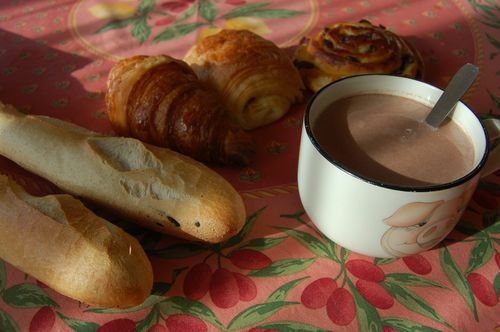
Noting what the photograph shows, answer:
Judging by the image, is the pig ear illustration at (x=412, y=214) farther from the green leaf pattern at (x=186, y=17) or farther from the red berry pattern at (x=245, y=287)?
the green leaf pattern at (x=186, y=17)

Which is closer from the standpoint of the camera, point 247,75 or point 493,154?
point 493,154

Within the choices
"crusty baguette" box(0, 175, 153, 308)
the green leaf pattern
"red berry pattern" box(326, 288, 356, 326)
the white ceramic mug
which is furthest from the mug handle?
the green leaf pattern

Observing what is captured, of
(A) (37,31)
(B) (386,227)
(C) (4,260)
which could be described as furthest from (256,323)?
(A) (37,31)

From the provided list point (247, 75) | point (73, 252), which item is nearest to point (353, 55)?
point (247, 75)

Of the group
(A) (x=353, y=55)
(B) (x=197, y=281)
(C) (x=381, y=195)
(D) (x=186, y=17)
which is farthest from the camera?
(D) (x=186, y=17)

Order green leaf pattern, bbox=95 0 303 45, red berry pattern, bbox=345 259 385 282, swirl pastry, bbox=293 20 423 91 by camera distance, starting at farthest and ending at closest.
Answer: green leaf pattern, bbox=95 0 303 45, swirl pastry, bbox=293 20 423 91, red berry pattern, bbox=345 259 385 282

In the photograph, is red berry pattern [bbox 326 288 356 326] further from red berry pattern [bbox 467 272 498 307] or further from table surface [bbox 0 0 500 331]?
red berry pattern [bbox 467 272 498 307]

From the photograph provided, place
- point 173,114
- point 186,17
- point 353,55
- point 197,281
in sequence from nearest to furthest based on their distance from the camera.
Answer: point 197,281
point 173,114
point 353,55
point 186,17

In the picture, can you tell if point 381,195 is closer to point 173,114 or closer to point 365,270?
point 365,270
